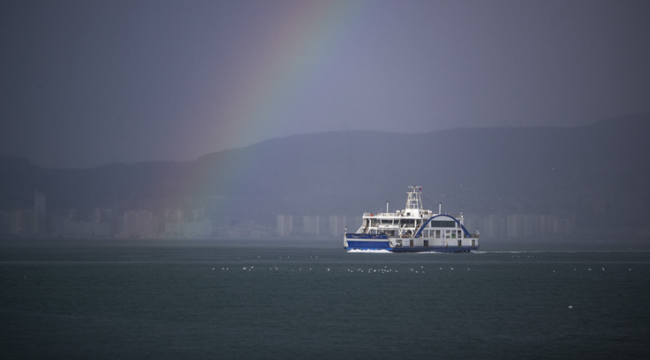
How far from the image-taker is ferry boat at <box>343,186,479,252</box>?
16575 cm

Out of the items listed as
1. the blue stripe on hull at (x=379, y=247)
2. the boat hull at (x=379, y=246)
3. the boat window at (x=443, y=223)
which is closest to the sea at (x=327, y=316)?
the boat hull at (x=379, y=246)

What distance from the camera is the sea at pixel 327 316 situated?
53875mm

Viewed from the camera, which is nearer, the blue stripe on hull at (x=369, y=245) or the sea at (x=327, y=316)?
the sea at (x=327, y=316)

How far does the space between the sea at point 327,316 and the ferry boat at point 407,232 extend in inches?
1743

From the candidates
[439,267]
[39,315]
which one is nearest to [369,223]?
[439,267]

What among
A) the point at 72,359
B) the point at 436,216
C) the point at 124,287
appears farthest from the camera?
the point at 436,216

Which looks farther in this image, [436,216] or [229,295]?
[436,216]

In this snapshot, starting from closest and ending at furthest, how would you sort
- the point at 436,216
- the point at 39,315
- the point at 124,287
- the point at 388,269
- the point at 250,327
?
the point at 250,327 → the point at 39,315 → the point at 124,287 → the point at 388,269 → the point at 436,216

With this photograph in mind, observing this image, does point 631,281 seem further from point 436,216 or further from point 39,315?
point 39,315

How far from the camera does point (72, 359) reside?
165 ft

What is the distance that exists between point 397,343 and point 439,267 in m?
81.5

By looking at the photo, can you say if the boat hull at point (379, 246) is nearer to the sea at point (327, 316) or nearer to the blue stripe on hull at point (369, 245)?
the blue stripe on hull at point (369, 245)

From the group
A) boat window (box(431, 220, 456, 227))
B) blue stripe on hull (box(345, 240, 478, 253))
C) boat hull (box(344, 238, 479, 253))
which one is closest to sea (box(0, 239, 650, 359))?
boat hull (box(344, 238, 479, 253))

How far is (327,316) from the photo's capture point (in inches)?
2808
